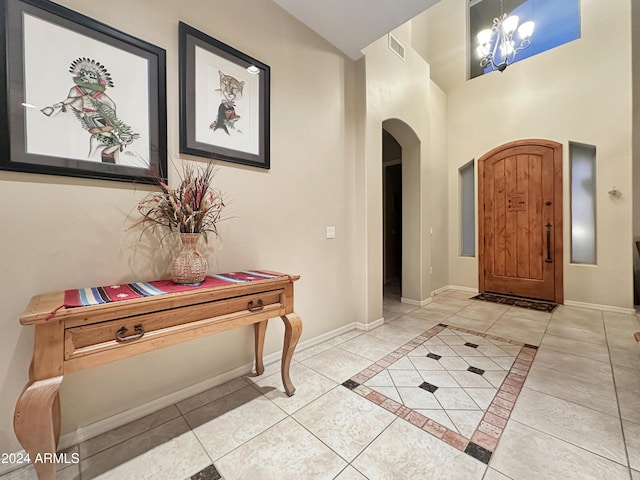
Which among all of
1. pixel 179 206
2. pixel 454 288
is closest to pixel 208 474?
pixel 179 206

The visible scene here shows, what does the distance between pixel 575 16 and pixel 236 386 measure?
6.42 meters

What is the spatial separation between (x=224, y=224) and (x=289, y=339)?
94cm

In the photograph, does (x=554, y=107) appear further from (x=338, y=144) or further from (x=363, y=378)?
(x=363, y=378)

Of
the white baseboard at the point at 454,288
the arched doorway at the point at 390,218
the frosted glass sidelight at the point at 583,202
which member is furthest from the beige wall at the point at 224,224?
the frosted glass sidelight at the point at 583,202

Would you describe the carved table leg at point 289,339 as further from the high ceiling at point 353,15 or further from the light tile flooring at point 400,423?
the high ceiling at point 353,15

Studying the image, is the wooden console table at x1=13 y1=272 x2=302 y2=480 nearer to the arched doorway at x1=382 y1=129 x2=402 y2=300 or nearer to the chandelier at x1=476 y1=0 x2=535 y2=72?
the chandelier at x1=476 y1=0 x2=535 y2=72

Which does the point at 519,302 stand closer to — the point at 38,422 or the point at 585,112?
the point at 585,112

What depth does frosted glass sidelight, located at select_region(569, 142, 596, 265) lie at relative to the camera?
3.81 m

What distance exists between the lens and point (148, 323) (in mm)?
1241

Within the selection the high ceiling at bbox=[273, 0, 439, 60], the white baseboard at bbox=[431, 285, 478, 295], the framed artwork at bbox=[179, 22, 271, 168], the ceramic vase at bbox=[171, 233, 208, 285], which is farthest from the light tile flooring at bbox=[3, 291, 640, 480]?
the high ceiling at bbox=[273, 0, 439, 60]

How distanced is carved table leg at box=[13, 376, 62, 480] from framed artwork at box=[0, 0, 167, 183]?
1004 mm

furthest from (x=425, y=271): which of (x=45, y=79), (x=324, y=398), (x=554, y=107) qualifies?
(x=45, y=79)

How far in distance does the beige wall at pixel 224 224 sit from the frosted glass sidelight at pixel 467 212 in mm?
3044

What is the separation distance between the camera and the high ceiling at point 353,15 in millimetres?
2199
